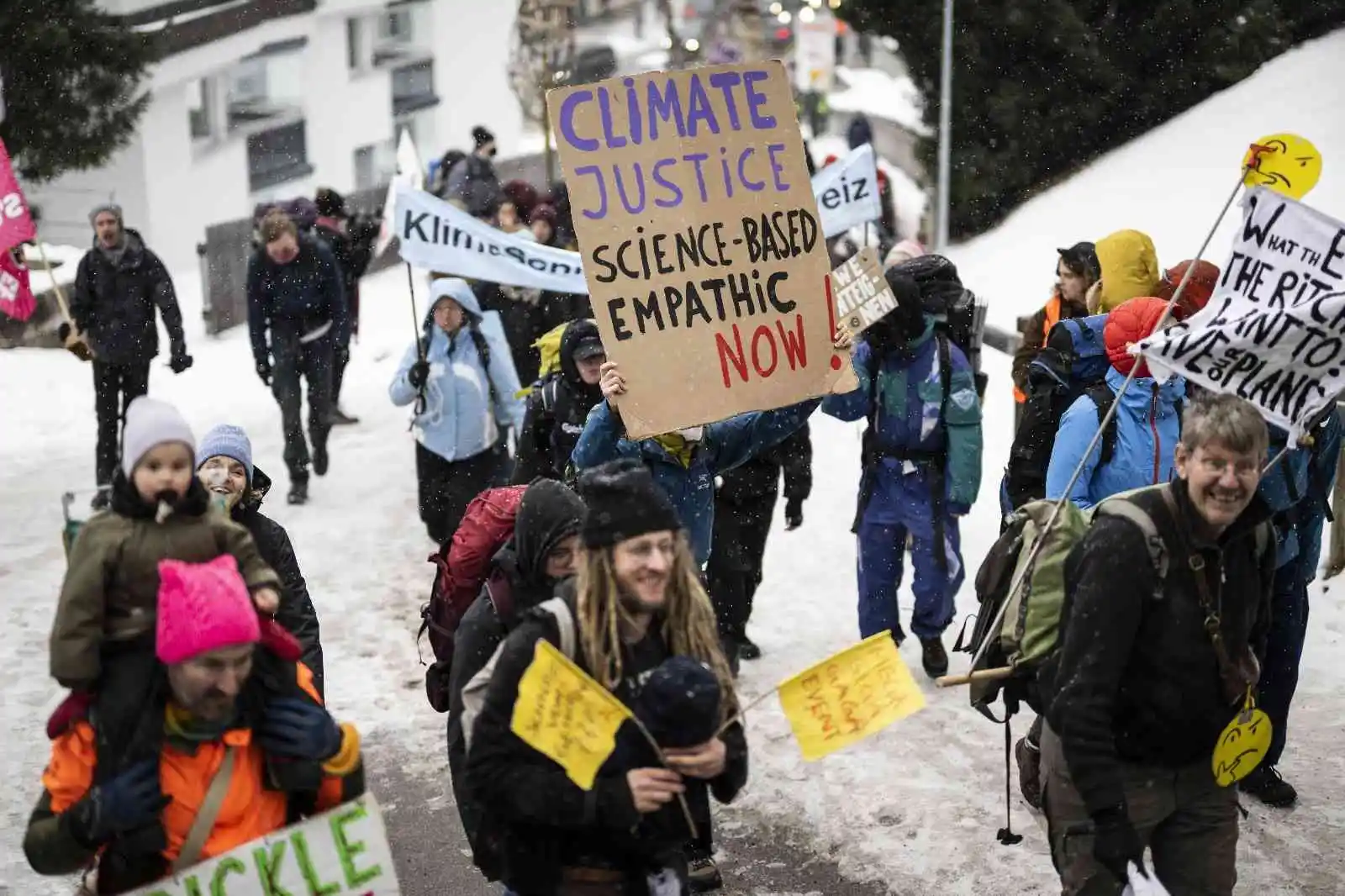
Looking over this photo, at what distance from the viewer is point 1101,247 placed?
794cm

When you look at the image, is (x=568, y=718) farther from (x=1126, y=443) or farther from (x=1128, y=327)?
(x=1128, y=327)

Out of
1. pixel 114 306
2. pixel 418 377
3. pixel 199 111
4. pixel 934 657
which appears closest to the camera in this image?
pixel 934 657

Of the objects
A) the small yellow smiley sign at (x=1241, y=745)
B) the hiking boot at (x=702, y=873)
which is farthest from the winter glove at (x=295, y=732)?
the hiking boot at (x=702, y=873)

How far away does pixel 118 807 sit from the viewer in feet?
12.2

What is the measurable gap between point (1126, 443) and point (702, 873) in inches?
80.1

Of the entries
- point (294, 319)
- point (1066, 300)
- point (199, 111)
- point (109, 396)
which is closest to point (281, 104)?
point (199, 111)

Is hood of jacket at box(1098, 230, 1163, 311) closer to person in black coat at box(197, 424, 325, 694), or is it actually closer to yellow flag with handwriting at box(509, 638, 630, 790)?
person in black coat at box(197, 424, 325, 694)

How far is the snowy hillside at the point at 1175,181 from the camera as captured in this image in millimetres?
17266

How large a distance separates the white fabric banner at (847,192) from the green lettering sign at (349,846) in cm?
696

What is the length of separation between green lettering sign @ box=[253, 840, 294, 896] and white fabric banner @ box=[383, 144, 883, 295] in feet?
20.6

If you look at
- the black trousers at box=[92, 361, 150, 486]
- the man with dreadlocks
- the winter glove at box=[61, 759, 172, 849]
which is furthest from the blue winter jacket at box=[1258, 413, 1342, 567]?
the black trousers at box=[92, 361, 150, 486]

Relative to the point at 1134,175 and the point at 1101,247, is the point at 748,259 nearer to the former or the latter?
the point at 1101,247

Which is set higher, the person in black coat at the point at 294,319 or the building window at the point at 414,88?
the building window at the point at 414,88

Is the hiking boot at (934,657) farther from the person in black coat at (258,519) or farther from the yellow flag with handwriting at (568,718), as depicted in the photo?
the yellow flag with handwriting at (568,718)
